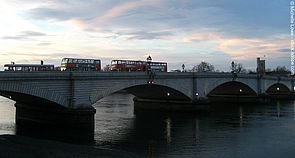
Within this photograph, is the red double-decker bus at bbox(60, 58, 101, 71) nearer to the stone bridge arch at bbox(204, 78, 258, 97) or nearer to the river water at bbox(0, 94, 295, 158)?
the river water at bbox(0, 94, 295, 158)

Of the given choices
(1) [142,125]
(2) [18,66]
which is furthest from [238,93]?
(2) [18,66]

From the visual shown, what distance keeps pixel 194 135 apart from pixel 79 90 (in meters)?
11.6

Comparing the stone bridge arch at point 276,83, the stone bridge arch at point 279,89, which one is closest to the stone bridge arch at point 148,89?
the stone bridge arch at point 276,83

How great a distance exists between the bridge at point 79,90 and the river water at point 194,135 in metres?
2.47

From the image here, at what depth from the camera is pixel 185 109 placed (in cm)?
5816

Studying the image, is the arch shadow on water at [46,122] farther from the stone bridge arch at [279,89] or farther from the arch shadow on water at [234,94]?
the stone bridge arch at [279,89]

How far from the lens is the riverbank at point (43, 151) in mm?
24062

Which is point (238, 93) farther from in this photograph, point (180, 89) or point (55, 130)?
point (55, 130)

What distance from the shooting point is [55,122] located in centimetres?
3953

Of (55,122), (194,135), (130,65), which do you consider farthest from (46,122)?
(130,65)

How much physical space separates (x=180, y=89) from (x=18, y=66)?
22.0m

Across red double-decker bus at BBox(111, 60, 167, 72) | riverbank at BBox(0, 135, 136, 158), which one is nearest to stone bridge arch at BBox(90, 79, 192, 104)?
red double-decker bus at BBox(111, 60, 167, 72)

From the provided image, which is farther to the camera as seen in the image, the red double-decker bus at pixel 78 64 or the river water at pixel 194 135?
the red double-decker bus at pixel 78 64

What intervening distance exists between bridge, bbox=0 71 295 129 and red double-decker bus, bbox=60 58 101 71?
7.29 meters
